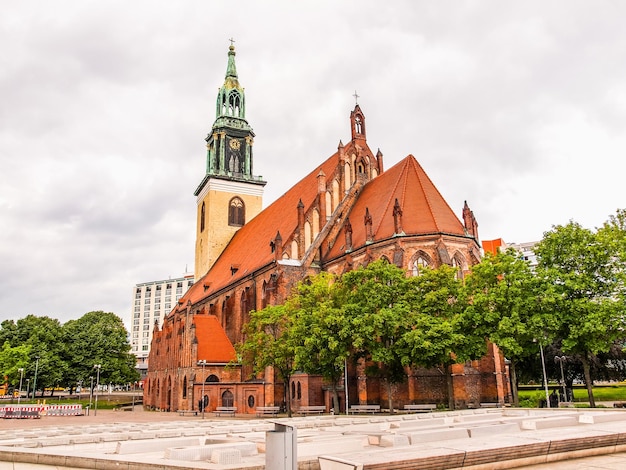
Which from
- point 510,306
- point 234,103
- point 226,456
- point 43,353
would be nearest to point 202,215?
point 234,103

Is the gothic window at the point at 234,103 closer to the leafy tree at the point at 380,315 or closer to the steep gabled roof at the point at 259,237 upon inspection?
the steep gabled roof at the point at 259,237

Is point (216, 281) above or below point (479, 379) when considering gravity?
above

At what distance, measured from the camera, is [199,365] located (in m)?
40.9

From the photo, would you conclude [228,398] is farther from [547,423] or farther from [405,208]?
[547,423]

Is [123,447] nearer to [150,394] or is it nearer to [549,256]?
[549,256]

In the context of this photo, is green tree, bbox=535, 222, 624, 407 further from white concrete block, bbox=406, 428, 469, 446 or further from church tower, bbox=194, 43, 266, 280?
church tower, bbox=194, 43, 266, 280

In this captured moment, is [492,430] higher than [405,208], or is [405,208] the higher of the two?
[405,208]

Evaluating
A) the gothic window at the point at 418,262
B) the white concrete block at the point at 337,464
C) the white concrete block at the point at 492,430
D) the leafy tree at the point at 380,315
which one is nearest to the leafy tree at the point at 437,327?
the leafy tree at the point at 380,315

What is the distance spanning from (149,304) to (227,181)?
14072 cm

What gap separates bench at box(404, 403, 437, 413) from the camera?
96.2 feet

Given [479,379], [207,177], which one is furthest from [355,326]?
[207,177]

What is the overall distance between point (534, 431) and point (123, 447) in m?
8.66

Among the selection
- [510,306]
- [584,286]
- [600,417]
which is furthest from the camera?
[510,306]

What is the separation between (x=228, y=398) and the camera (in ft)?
131
